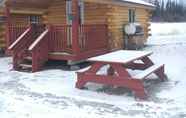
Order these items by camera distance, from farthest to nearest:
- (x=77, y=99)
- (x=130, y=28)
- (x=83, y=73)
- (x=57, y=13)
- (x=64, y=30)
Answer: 1. (x=130, y=28)
2. (x=57, y=13)
3. (x=64, y=30)
4. (x=83, y=73)
5. (x=77, y=99)

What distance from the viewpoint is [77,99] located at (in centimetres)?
799

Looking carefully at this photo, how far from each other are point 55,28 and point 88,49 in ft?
4.41

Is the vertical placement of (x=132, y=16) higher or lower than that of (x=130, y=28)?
higher

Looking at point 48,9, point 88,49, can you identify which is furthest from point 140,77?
point 48,9

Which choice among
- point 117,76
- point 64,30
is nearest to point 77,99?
point 117,76

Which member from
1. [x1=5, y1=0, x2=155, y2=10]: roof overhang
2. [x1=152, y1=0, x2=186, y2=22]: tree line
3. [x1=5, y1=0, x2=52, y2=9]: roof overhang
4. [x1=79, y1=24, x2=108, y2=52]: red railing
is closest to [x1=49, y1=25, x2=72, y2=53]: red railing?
[x1=79, y1=24, x2=108, y2=52]: red railing

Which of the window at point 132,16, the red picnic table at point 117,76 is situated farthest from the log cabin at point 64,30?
the red picnic table at point 117,76

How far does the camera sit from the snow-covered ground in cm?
688

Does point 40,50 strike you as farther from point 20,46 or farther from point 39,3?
point 39,3

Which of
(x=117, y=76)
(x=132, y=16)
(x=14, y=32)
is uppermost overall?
(x=132, y=16)

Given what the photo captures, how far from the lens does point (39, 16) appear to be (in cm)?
1728

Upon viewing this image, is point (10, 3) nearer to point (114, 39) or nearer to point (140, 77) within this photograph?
point (114, 39)

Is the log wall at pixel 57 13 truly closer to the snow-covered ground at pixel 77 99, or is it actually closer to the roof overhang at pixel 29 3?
the roof overhang at pixel 29 3

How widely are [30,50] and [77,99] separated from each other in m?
4.17
